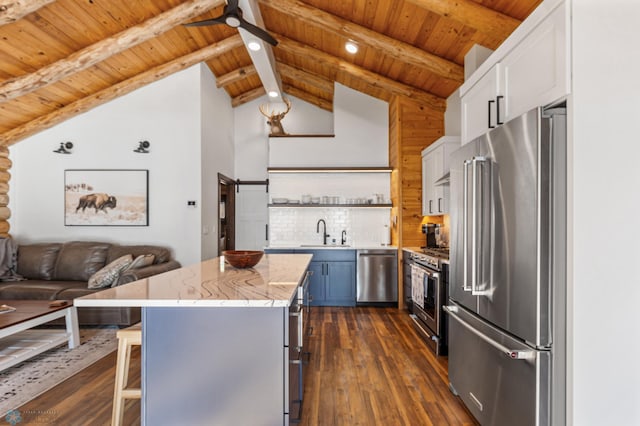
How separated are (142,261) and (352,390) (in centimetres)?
304

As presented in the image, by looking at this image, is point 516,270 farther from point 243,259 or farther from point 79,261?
point 79,261

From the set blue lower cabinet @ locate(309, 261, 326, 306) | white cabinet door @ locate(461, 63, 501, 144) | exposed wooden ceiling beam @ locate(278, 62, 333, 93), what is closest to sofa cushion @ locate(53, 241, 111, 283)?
blue lower cabinet @ locate(309, 261, 326, 306)

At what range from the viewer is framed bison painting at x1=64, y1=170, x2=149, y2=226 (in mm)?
5082

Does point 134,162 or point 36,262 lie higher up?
point 134,162

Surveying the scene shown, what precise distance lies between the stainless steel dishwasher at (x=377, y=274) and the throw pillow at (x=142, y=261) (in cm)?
286

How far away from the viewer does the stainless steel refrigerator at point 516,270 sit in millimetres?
1586

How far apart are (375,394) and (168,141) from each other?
444 cm

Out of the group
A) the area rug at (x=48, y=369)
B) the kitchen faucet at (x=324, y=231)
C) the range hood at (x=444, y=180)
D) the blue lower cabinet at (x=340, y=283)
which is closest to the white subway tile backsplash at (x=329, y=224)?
the kitchen faucet at (x=324, y=231)

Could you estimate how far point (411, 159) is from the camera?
5234 mm

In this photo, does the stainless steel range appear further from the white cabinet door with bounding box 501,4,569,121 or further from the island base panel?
the island base panel

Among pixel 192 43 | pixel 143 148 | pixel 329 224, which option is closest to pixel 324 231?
pixel 329 224

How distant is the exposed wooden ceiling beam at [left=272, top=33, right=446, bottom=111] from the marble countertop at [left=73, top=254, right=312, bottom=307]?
3.49 metres

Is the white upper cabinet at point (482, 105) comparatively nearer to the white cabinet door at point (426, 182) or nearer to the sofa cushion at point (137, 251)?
the white cabinet door at point (426, 182)

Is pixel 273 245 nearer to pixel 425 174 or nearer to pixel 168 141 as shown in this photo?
pixel 168 141
